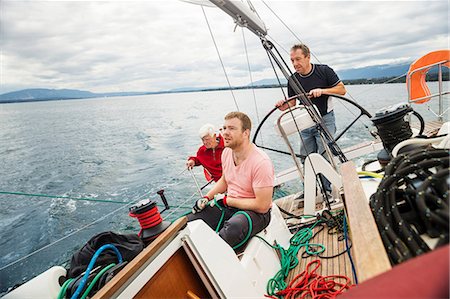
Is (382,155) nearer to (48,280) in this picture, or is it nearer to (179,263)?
(179,263)

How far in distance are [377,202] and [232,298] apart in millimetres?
890

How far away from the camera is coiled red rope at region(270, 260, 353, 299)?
1.72 metres

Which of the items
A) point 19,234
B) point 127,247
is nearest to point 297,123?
point 127,247

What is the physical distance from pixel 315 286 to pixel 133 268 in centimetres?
122

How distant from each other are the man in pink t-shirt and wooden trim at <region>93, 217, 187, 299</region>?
63cm

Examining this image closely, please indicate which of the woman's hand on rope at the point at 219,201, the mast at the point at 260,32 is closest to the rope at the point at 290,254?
the woman's hand on rope at the point at 219,201

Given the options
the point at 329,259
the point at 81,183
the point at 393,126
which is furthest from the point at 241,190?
the point at 81,183

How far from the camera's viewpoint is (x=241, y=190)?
2.08m

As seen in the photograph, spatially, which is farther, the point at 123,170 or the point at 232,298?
the point at 123,170

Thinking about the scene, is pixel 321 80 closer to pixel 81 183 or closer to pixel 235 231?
pixel 235 231

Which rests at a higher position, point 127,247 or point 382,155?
point 382,155

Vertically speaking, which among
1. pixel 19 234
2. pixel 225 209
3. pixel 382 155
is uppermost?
pixel 382 155

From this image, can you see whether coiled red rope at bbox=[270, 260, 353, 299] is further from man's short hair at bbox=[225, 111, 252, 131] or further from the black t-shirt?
the black t-shirt

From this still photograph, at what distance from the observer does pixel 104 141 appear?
40.6ft
